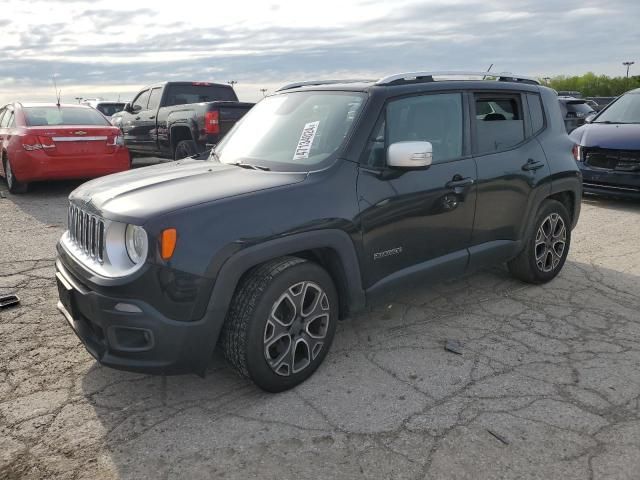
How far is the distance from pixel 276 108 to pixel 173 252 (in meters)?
1.84

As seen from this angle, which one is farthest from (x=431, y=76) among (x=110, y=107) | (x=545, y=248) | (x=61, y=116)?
(x=110, y=107)

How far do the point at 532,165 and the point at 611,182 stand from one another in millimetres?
4271

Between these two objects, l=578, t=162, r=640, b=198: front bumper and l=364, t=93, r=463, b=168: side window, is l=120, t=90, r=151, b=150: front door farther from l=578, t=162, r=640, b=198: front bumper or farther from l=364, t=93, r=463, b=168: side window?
l=364, t=93, r=463, b=168: side window

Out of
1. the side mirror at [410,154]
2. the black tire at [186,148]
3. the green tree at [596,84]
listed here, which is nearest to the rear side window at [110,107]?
the black tire at [186,148]

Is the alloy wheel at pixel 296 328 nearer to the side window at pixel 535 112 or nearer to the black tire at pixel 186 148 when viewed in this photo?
the side window at pixel 535 112

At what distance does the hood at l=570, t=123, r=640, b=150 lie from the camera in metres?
7.93

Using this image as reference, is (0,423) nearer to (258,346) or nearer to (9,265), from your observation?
(258,346)

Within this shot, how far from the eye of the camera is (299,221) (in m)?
3.11

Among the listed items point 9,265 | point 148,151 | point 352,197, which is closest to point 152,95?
point 148,151

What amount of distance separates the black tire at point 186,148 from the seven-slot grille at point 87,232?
6.44 meters

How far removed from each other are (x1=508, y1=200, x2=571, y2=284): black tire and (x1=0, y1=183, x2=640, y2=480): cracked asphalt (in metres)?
0.36

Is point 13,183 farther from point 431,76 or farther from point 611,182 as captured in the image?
point 611,182

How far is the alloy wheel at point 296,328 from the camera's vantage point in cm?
310

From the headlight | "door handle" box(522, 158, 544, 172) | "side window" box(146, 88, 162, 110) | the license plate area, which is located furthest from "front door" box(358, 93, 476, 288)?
"side window" box(146, 88, 162, 110)
